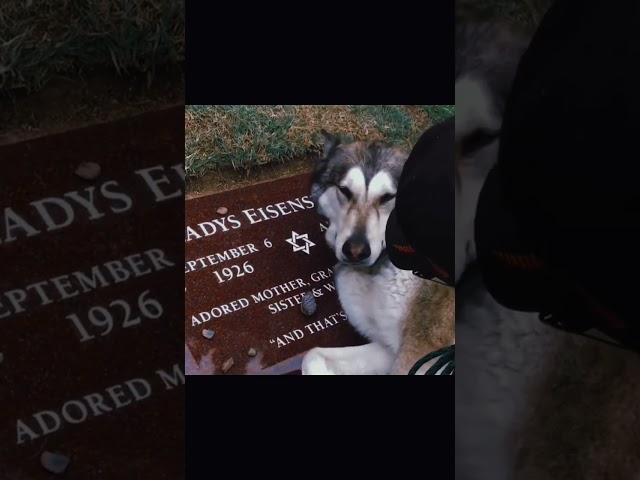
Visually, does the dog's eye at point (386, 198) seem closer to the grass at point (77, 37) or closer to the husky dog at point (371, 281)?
the husky dog at point (371, 281)

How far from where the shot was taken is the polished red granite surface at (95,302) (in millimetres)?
931

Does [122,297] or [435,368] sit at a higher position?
[122,297]

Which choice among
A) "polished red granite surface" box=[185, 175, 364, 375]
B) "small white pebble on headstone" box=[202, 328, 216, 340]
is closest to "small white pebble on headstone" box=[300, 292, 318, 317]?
"polished red granite surface" box=[185, 175, 364, 375]

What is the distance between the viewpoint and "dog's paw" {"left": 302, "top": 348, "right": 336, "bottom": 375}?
101cm

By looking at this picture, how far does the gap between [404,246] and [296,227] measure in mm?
166

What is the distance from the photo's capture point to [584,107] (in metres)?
0.60

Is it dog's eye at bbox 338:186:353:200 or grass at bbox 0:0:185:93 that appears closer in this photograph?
grass at bbox 0:0:185:93

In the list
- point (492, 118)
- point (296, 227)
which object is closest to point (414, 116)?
point (492, 118)

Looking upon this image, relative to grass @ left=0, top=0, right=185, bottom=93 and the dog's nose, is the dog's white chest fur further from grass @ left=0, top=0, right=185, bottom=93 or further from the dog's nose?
grass @ left=0, top=0, right=185, bottom=93

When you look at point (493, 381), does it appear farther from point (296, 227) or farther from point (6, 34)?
point (6, 34)

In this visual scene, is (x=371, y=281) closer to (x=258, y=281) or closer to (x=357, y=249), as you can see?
(x=357, y=249)

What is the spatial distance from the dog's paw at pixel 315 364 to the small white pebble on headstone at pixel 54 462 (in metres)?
0.36

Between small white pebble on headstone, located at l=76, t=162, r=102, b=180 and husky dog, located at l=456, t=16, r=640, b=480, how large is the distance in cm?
53

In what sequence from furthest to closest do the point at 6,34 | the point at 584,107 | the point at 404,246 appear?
the point at 404,246 → the point at 6,34 → the point at 584,107
